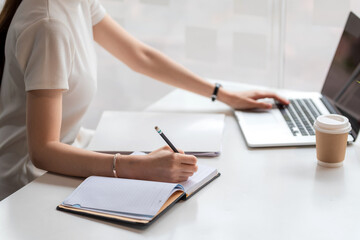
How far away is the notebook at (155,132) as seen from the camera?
1.27 metres

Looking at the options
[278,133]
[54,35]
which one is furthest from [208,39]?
[54,35]

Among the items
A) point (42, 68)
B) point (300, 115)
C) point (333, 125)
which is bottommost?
point (300, 115)

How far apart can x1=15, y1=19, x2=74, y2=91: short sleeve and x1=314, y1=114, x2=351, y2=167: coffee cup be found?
2.11ft

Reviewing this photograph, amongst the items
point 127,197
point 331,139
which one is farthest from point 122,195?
point 331,139

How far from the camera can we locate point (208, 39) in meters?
A: 2.30

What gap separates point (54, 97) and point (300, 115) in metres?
0.75

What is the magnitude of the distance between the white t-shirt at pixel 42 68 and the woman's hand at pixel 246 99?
0.46 meters

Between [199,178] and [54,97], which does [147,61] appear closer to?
[54,97]

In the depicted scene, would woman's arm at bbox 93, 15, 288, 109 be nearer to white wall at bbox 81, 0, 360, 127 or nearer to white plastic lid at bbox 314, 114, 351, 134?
white plastic lid at bbox 314, 114, 351, 134

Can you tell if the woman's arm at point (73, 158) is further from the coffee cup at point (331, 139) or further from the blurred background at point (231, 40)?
the blurred background at point (231, 40)

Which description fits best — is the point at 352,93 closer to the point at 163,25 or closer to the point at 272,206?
the point at 272,206

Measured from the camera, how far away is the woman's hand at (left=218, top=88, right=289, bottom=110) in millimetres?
1540

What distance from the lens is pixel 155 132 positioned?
→ 1.36m

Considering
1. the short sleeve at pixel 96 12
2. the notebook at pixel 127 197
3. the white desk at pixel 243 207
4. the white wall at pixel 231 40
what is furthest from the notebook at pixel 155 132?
the white wall at pixel 231 40
